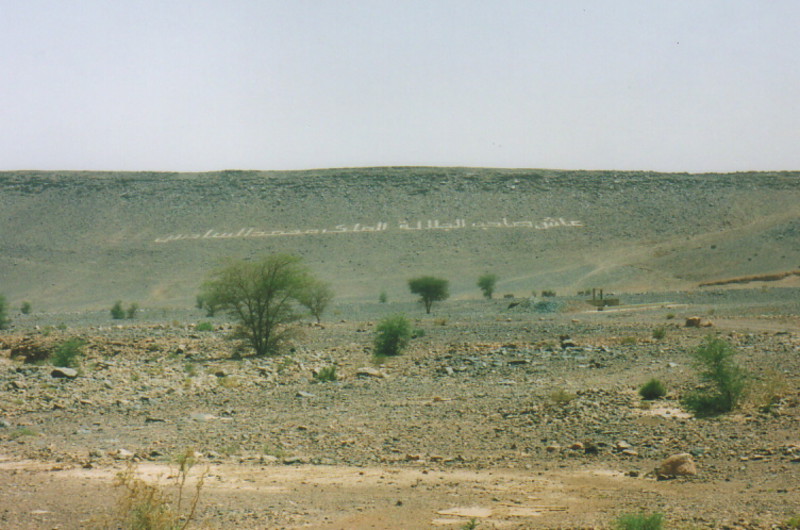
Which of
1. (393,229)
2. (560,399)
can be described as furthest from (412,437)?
(393,229)

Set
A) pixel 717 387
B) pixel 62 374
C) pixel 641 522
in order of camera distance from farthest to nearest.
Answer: pixel 62 374 < pixel 717 387 < pixel 641 522

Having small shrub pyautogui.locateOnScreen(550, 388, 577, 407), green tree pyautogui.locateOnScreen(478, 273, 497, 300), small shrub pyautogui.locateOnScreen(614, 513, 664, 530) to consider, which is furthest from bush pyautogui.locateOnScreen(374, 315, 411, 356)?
green tree pyautogui.locateOnScreen(478, 273, 497, 300)

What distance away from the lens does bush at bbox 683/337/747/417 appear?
13.4 meters

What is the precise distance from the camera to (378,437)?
1334cm

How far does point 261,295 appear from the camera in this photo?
1102 inches

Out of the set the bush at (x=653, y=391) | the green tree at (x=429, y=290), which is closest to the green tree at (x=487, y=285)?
the green tree at (x=429, y=290)

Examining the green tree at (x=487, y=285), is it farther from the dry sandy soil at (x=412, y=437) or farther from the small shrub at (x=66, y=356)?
the small shrub at (x=66, y=356)

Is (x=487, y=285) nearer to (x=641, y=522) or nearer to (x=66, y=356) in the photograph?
(x=66, y=356)

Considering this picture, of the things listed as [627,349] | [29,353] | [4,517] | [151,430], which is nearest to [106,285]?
[29,353]

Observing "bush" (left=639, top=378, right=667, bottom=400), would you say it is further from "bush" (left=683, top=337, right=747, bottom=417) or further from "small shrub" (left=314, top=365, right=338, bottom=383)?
"small shrub" (left=314, top=365, right=338, bottom=383)

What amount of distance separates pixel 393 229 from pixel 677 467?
247ft

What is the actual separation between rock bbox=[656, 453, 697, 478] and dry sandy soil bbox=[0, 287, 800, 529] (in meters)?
0.15

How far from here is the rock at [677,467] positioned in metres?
9.92

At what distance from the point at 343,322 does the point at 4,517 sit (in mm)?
31774
